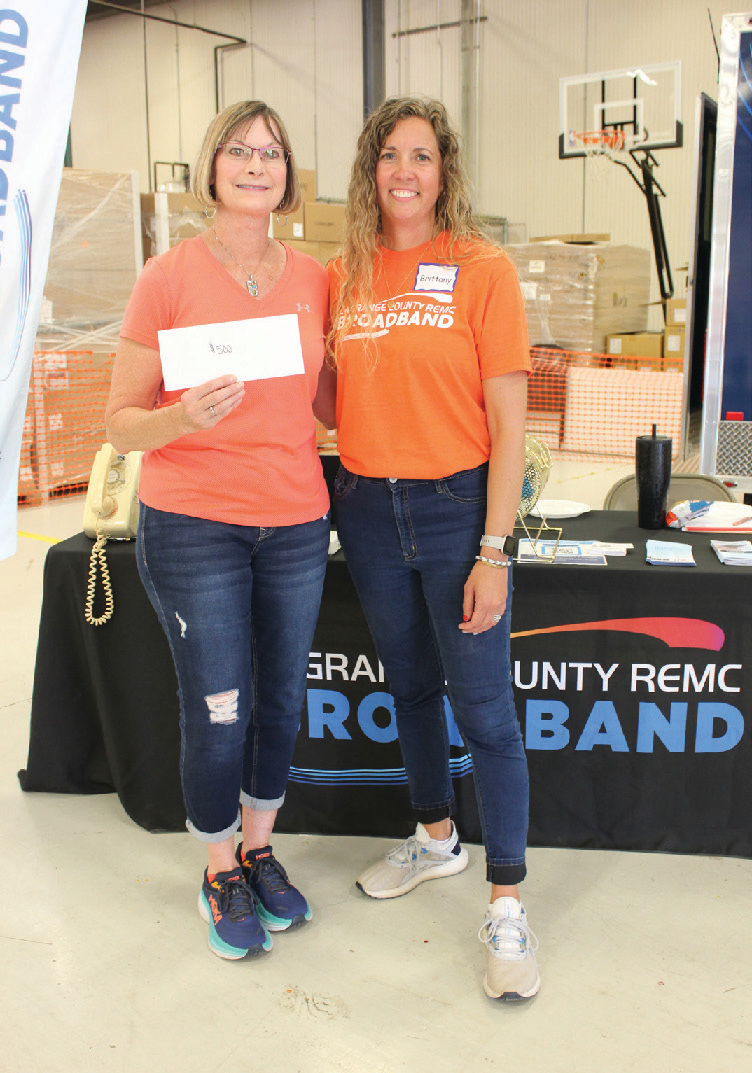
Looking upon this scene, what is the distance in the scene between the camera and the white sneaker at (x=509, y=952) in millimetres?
1798

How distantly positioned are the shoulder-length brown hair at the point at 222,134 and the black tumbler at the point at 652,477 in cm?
123

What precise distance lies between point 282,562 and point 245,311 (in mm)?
478

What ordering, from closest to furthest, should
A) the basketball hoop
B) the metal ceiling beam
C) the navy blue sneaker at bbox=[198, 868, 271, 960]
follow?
1. the navy blue sneaker at bbox=[198, 868, 271, 960]
2. the basketball hoop
3. the metal ceiling beam

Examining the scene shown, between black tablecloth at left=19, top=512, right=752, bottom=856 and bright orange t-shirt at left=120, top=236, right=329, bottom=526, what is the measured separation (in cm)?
58

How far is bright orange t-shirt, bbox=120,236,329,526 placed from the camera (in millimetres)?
1649

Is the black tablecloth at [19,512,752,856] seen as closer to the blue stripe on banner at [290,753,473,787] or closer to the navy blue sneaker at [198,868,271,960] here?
the blue stripe on banner at [290,753,473,787]

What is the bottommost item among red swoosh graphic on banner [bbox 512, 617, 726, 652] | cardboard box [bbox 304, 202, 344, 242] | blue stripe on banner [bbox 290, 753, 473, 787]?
blue stripe on banner [bbox 290, 753, 473, 787]

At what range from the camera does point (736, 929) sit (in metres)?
2.01

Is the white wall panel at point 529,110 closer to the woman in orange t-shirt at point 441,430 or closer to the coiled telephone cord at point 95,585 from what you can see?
the coiled telephone cord at point 95,585

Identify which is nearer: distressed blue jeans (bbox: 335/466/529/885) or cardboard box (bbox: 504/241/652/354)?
distressed blue jeans (bbox: 335/466/529/885)

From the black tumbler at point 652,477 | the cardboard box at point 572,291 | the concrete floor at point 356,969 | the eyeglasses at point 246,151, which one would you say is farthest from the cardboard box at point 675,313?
the eyeglasses at point 246,151

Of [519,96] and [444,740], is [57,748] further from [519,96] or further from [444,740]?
[519,96]

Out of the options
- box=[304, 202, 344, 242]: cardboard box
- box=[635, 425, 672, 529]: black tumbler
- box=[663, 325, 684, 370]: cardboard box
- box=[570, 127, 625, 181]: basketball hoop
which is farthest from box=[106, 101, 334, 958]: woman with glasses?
box=[570, 127, 625, 181]: basketball hoop

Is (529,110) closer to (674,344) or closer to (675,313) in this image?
(675,313)
